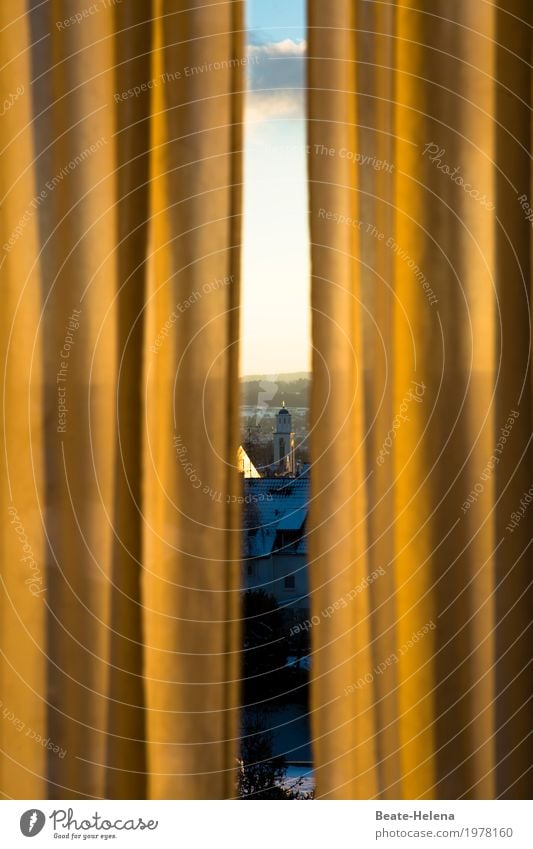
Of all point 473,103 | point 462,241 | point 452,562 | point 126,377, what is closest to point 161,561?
point 126,377

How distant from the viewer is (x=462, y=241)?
1097mm

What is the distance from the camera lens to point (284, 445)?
113 cm

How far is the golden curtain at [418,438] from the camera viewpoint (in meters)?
1.09

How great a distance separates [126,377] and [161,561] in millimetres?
216

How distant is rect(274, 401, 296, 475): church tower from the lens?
44.3 inches
